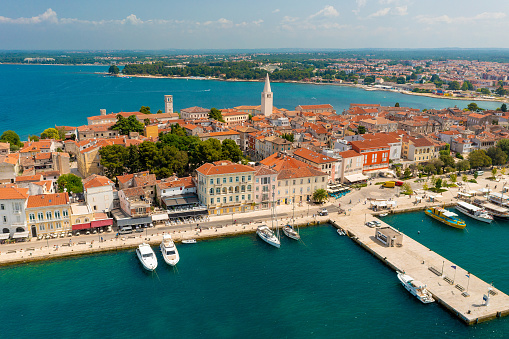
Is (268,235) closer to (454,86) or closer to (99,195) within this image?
(99,195)

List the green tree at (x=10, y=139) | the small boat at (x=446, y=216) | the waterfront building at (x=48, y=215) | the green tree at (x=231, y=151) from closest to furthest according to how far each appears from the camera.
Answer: the waterfront building at (x=48, y=215), the small boat at (x=446, y=216), the green tree at (x=231, y=151), the green tree at (x=10, y=139)

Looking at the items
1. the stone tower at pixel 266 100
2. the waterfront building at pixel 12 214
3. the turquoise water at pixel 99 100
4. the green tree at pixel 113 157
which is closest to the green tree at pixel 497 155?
the stone tower at pixel 266 100

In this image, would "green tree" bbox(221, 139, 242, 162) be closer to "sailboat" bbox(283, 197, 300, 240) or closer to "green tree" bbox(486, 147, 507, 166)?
"sailboat" bbox(283, 197, 300, 240)

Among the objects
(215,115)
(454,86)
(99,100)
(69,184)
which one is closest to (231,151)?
(69,184)

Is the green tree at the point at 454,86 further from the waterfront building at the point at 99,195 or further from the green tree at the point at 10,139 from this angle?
the waterfront building at the point at 99,195

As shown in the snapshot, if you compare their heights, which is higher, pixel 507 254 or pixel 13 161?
pixel 13 161

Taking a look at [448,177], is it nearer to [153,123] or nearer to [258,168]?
[258,168]

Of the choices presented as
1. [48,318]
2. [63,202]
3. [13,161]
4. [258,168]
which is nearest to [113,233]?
Answer: [63,202]
